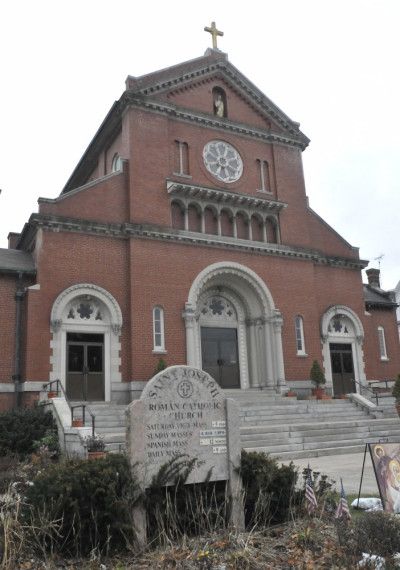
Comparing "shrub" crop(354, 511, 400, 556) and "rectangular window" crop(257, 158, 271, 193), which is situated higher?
"rectangular window" crop(257, 158, 271, 193)

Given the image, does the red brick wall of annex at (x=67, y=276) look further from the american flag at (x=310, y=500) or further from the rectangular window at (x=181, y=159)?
the american flag at (x=310, y=500)

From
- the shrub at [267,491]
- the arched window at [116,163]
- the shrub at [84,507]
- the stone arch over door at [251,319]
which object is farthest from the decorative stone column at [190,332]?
the shrub at [84,507]

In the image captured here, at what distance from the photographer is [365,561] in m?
5.74

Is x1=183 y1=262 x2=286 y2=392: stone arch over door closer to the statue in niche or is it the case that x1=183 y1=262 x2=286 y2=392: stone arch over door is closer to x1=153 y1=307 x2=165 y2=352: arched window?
x1=153 y1=307 x2=165 y2=352: arched window

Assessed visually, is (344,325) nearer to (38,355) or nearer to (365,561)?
(38,355)

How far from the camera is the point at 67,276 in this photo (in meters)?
20.6

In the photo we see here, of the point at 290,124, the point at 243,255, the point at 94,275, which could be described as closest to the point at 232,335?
the point at 243,255

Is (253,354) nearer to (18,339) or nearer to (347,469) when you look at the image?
(18,339)

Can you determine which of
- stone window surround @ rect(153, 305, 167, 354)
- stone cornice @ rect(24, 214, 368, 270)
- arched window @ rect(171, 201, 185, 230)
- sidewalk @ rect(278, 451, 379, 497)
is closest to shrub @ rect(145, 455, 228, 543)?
sidewalk @ rect(278, 451, 379, 497)

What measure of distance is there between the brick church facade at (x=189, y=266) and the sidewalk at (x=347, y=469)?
7478 mm

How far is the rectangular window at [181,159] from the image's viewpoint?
24.3 metres

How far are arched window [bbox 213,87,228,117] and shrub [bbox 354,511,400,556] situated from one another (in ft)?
74.0

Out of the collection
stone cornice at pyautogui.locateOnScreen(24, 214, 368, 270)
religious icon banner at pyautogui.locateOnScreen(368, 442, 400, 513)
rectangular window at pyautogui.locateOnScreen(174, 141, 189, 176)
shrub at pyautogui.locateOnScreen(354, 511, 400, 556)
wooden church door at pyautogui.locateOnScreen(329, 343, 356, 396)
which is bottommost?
shrub at pyautogui.locateOnScreen(354, 511, 400, 556)

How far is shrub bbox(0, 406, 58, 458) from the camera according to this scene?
15.5 metres
